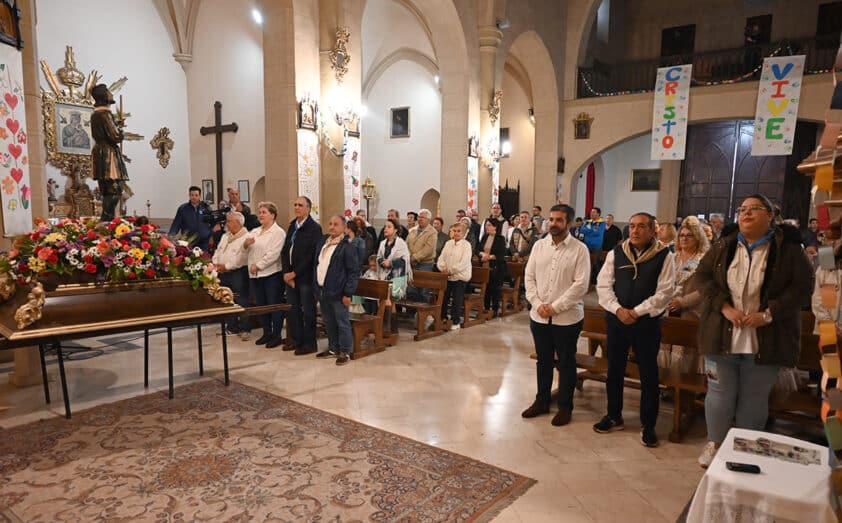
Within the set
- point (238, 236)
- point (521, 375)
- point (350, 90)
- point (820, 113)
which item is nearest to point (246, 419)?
point (521, 375)

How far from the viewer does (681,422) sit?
419cm

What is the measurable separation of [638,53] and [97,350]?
62.5ft

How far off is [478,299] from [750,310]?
5011mm

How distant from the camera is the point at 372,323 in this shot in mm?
6266

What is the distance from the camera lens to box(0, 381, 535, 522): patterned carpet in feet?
9.61

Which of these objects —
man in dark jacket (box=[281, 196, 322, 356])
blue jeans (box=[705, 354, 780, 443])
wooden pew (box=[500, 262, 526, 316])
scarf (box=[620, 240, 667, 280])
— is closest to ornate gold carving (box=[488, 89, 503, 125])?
wooden pew (box=[500, 262, 526, 316])

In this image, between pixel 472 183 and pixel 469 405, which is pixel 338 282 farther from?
pixel 472 183

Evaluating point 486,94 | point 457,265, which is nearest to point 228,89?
point 486,94

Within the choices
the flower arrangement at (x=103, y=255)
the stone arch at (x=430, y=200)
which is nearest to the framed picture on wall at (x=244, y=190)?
the stone arch at (x=430, y=200)

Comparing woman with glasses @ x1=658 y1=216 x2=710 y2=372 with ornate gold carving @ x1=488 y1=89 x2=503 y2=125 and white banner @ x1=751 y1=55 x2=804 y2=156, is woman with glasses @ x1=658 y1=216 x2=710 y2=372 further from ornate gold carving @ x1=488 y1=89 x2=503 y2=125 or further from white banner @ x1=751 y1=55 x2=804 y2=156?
white banner @ x1=751 y1=55 x2=804 y2=156

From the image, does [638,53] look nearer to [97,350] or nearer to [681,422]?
[681,422]

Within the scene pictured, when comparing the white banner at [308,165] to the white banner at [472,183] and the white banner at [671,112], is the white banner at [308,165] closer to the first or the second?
the white banner at [472,183]

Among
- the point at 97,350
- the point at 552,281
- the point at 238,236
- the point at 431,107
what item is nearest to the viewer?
the point at 552,281

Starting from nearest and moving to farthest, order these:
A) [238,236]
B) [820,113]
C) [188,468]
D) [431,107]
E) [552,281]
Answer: [188,468]
[552,281]
[238,236]
[820,113]
[431,107]
